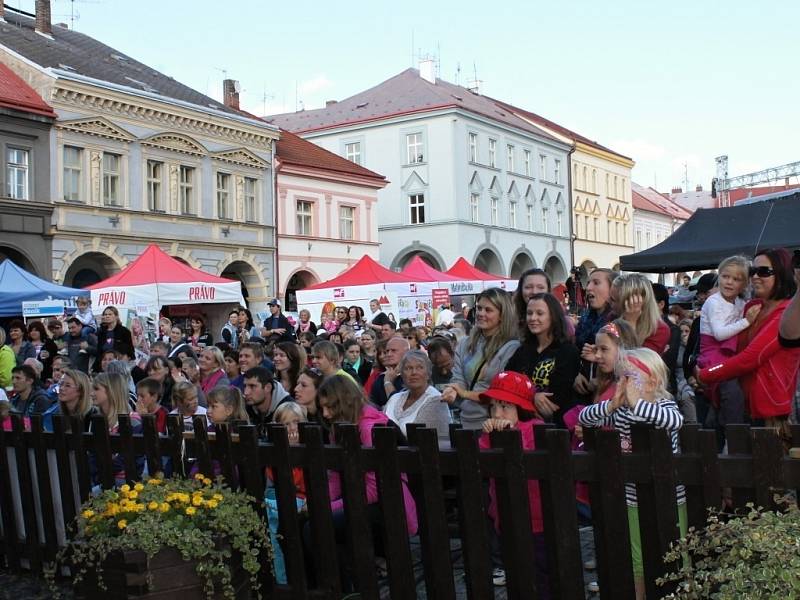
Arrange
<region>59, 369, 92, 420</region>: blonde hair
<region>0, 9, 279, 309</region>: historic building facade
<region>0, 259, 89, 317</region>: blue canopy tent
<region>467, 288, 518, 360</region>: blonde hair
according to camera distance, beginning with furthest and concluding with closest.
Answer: <region>0, 9, 279, 309</region>: historic building facade
<region>0, 259, 89, 317</region>: blue canopy tent
<region>59, 369, 92, 420</region>: blonde hair
<region>467, 288, 518, 360</region>: blonde hair

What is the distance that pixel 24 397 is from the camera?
8.77m

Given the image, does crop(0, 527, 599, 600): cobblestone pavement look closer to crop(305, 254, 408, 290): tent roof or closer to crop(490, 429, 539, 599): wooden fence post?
crop(490, 429, 539, 599): wooden fence post

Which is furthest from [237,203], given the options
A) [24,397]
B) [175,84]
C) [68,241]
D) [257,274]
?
[24,397]

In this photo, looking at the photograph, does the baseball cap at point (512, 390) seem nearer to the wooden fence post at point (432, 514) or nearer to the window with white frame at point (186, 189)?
the wooden fence post at point (432, 514)

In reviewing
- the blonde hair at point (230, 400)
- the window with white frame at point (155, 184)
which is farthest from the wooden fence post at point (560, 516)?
the window with white frame at point (155, 184)

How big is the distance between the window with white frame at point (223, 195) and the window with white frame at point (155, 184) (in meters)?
2.75

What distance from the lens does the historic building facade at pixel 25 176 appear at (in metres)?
26.0

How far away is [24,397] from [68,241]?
20.4 metres

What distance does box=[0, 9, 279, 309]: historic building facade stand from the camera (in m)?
27.9

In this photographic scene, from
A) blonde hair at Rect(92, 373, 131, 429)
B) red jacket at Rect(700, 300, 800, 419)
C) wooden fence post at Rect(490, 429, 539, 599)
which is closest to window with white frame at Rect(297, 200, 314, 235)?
blonde hair at Rect(92, 373, 131, 429)

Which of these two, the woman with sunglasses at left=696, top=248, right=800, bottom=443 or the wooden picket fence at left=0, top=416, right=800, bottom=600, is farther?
the woman with sunglasses at left=696, top=248, right=800, bottom=443

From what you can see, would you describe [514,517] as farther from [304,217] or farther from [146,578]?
[304,217]

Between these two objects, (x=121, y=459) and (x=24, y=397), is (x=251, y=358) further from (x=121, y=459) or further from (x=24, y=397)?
(x=121, y=459)

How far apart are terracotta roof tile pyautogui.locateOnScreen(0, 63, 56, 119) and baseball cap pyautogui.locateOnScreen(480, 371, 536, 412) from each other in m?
24.6
